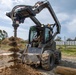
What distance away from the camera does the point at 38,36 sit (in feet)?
42.1

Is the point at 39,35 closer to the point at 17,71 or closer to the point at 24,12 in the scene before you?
the point at 24,12

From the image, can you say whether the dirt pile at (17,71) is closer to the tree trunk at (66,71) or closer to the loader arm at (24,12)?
the tree trunk at (66,71)

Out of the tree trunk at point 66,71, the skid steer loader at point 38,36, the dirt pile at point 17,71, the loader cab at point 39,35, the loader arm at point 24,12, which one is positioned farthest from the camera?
the loader cab at point 39,35

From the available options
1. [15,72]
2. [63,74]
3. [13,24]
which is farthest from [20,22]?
[63,74]

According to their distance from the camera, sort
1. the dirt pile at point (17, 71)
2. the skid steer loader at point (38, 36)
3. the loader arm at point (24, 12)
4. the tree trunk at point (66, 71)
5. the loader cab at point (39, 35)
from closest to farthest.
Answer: the tree trunk at point (66, 71) → the dirt pile at point (17, 71) → the loader arm at point (24, 12) → the skid steer loader at point (38, 36) → the loader cab at point (39, 35)

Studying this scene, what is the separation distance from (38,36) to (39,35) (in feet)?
0.31

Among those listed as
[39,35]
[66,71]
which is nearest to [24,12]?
[39,35]

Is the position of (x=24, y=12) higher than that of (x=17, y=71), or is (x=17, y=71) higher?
(x=24, y=12)

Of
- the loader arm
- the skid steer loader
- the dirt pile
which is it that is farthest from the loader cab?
the dirt pile

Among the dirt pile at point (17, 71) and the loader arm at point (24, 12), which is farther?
the loader arm at point (24, 12)

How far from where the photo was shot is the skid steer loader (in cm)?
1019

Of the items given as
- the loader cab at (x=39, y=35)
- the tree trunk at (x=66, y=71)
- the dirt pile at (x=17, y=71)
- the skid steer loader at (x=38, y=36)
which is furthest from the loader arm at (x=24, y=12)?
the tree trunk at (x=66, y=71)

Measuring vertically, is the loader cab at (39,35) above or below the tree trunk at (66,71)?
above

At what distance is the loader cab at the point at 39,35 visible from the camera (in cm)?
1243
